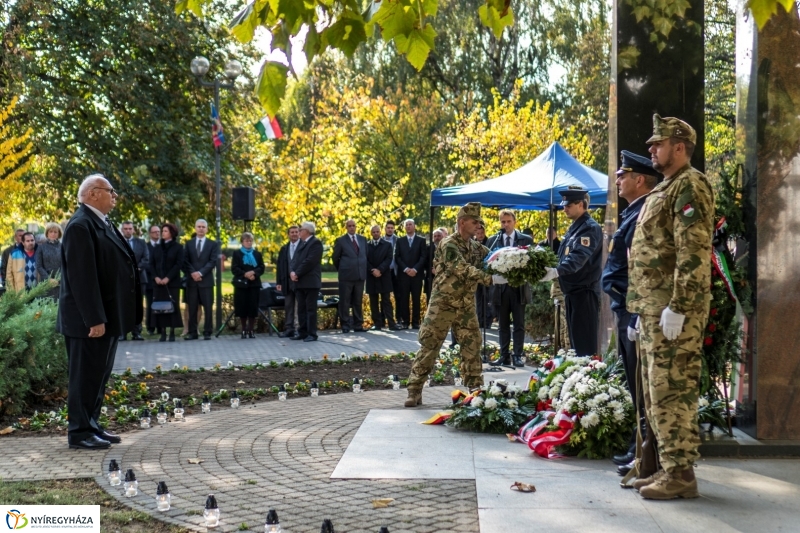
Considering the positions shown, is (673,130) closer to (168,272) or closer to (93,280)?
(93,280)

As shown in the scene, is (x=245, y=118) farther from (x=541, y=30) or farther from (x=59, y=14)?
(x=541, y=30)

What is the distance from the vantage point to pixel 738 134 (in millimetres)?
7230

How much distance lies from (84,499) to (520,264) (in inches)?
187

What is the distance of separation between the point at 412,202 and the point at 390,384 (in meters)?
22.9

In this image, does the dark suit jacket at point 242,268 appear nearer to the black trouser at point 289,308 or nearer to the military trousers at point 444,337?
the black trouser at point 289,308

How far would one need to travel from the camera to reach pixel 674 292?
5.48 meters

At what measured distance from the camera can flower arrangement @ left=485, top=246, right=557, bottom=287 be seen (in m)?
9.07

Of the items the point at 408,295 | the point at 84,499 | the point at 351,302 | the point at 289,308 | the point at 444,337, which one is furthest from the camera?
the point at 408,295

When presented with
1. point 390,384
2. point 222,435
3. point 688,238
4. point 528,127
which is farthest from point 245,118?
point 688,238

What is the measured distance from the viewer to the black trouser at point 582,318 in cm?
911

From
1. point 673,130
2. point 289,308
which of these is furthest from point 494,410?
point 289,308

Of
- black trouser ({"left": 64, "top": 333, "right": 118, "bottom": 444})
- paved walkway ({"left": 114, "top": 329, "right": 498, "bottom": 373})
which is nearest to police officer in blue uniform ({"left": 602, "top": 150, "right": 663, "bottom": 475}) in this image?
black trouser ({"left": 64, "top": 333, "right": 118, "bottom": 444})

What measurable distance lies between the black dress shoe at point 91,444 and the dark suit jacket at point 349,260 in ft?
36.9

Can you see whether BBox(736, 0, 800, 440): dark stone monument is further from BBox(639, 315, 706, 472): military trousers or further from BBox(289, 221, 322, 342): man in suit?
BBox(289, 221, 322, 342): man in suit
